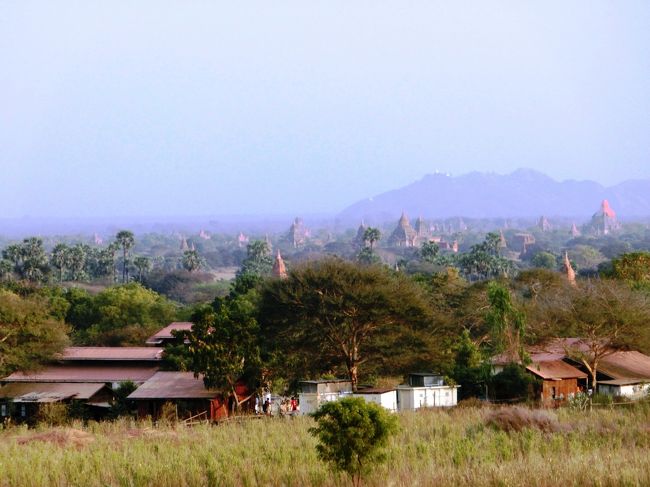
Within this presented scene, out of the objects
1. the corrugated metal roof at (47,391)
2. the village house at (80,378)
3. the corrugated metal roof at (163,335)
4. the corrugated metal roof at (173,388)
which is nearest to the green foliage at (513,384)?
the corrugated metal roof at (173,388)

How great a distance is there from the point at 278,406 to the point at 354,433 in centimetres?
1498

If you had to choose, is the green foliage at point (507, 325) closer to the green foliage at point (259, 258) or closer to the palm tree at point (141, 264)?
the palm tree at point (141, 264)

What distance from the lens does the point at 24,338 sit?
3550cm

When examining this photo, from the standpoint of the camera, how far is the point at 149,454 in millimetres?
20172

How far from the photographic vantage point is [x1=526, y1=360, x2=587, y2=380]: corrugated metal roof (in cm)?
3183

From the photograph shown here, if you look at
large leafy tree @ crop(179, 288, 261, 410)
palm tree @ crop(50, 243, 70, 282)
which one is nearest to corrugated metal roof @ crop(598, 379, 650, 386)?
large leafy tree @ crop(179, 288, 261, 410)

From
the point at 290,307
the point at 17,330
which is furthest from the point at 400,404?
the point at 17,330

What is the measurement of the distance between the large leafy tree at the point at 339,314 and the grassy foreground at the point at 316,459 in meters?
7.00

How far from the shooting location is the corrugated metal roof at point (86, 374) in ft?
115

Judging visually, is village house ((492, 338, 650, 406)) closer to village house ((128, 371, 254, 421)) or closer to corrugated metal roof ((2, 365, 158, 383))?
village house ((128, 371, 254, 421))

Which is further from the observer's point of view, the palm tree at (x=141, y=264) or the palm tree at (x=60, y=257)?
the palm tree at (x=141, y=264)

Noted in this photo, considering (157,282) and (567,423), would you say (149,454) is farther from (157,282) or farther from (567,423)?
(157,282)

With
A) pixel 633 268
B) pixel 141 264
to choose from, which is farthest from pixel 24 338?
pixel 141 264

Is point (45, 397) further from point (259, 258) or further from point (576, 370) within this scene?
point (259, 258)
